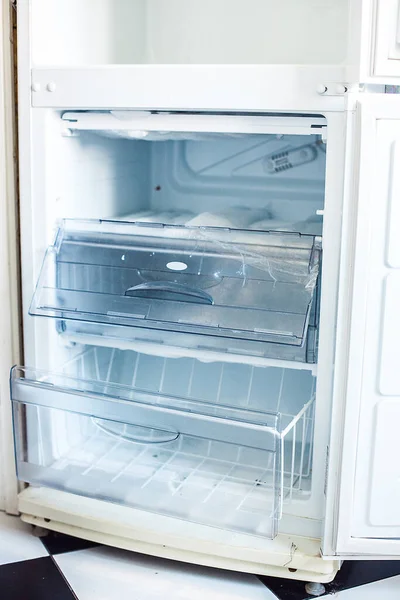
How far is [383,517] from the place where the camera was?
1146 mm

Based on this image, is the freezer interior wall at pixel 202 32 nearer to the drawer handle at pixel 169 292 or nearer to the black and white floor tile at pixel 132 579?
the drawer handle at pixel 169 292

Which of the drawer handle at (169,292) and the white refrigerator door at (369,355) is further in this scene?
the drawer handle at (169,292)

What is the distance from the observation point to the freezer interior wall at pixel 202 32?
1384 mm

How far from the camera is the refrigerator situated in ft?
3.52

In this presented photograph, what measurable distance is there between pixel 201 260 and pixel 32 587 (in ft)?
2.01

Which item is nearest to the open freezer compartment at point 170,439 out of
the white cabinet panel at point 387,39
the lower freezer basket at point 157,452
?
the lower freezer basket at point 157,452

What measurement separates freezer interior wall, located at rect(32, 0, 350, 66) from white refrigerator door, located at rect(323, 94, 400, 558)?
462 mm

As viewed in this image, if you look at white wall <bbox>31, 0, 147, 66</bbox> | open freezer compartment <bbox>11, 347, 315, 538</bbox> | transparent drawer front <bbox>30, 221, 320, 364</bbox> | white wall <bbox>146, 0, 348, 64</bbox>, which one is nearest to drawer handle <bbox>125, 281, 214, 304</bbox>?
transparent drawer front <bbox>30, 221, 320, 364</bbox>

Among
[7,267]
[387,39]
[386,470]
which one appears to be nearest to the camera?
A: [387,39]

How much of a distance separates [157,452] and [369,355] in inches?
20.4

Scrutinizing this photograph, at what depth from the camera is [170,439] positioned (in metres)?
1.21

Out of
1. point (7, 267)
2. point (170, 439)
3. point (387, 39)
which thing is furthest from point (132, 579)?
point (387, 39)

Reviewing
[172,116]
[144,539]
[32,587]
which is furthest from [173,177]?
[32,587]

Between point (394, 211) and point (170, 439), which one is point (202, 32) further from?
point (170, 439)
